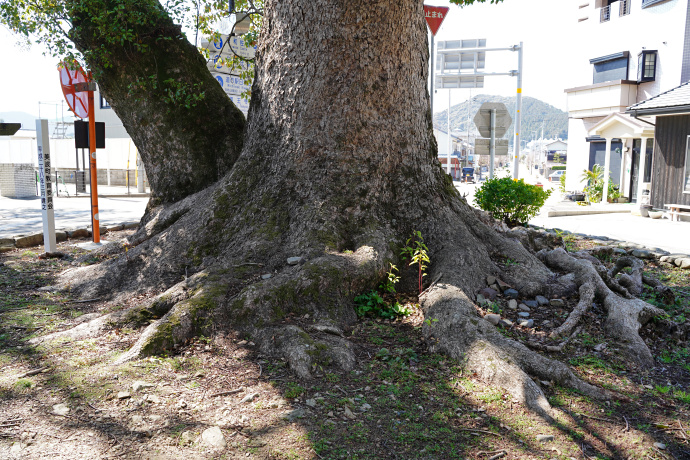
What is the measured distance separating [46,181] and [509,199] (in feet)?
27.8

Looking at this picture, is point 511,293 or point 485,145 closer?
point 511,293

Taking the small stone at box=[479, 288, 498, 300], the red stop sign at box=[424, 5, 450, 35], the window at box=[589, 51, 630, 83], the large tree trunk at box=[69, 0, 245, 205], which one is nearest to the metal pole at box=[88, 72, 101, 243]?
the large tree trunk at box=[69, 0, 245, 205]

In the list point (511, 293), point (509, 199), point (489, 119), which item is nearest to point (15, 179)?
point (489, 119)

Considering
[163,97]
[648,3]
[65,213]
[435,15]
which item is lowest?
[65,213]

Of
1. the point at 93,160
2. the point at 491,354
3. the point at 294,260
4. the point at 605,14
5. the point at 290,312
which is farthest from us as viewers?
the point at 605,14

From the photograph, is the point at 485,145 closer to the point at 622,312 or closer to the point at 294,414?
the point at 622,312

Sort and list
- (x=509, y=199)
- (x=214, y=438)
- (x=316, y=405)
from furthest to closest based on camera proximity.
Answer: (x=509, y=199), (x=316, y=405), (x=214, y=438)

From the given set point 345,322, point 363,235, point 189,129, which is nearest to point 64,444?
point 345,322

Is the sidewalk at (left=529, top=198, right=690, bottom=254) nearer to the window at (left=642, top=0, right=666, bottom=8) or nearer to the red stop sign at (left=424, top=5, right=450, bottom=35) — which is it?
the red stop sign at (left=424, top=5, right=450, bottom=35)

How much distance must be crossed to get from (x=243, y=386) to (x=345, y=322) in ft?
4.06

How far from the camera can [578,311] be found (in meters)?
4.86

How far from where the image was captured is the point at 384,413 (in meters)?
3.27

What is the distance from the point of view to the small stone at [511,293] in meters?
5.29

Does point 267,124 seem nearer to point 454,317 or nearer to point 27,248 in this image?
point 454,317
